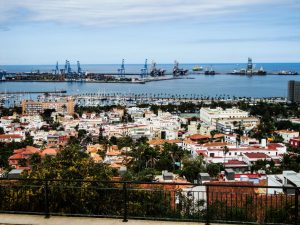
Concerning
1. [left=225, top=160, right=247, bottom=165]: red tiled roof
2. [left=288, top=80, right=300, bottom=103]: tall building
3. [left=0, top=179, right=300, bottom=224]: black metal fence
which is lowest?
[left=225, top=160, right=247, bottom=165]: red tiled roof

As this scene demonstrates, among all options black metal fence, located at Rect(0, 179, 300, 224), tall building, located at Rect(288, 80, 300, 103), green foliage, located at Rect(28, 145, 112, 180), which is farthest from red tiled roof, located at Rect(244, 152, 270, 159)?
tall building, located at Rect(288, 80, 300, 103)

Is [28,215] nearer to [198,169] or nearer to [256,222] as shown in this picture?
[256,222]

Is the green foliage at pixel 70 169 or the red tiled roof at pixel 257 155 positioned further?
the red tiled roof at pixel 257 155

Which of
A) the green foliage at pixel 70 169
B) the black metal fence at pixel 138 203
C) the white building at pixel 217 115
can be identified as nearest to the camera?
the black metal fence at pixel 138 203

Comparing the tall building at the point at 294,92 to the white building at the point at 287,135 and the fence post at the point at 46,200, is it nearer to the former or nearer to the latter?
the white building at the point at 287,135

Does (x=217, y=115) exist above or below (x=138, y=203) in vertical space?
below

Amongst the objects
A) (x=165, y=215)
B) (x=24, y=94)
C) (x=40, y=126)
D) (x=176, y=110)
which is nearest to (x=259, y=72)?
(x=24, y=94)

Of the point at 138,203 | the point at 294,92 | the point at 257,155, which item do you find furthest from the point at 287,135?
the point at 294,92

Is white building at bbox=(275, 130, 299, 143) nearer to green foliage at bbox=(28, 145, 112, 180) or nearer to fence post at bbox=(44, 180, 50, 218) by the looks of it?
green foliage at bbox=(28, 145, 112, 180)

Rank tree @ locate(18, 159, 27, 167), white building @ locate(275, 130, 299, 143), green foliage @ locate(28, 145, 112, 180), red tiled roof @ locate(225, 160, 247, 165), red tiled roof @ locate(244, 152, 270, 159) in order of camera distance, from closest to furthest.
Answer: green foliage @ locate(28, 145, 112, 180) → tree @ locate(18, 159, 27, 167) → red tiled roof @ locate(225, 160, 247, 165) → red tiled roof @ locate(244, 152, 270, 159) → white building @ locate(275, 130, 299, 143)

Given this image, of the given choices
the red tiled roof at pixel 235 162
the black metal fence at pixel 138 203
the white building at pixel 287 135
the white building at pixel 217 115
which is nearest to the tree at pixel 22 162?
the red tiled roof at pixel 235 162

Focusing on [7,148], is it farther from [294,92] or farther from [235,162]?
[294,92]

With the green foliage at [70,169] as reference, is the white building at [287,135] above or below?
below
